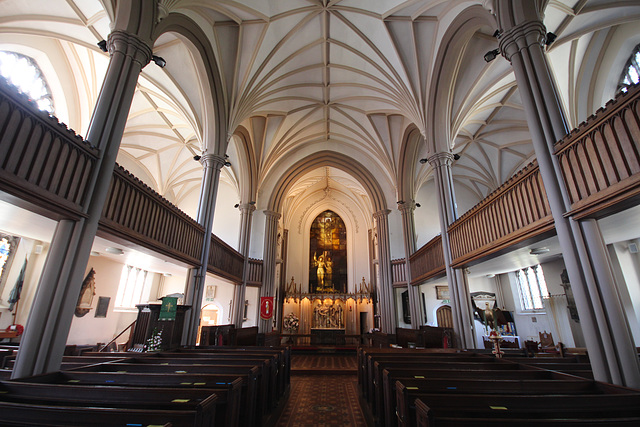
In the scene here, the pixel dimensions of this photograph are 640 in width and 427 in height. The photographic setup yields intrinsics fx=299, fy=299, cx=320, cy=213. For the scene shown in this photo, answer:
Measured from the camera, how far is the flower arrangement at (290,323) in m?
17.6

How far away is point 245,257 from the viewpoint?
1302 centimetres

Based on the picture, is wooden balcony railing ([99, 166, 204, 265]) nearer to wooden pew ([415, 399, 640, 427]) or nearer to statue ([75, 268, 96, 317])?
wooden pew ([415, 399, 640, 427])

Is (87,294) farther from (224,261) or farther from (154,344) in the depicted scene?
(154,344)

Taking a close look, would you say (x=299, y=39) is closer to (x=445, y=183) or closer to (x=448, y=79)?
(x=448, y=79)

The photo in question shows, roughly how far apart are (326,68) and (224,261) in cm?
820

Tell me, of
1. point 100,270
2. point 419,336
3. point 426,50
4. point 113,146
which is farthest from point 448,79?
point 100,270

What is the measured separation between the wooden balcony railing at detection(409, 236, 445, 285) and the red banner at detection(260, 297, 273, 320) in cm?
627

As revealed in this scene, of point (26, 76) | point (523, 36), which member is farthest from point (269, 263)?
point (523, 36)

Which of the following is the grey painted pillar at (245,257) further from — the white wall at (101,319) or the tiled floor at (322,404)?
the white wall at (101,319)

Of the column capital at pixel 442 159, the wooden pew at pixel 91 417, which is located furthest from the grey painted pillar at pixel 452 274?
the wooden pew at pixel 91 417

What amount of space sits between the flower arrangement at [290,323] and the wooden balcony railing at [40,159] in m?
15.0

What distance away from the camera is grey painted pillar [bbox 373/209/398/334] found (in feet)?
44.0

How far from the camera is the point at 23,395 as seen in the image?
8.14 feet

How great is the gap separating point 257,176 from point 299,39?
6375 millimetres
